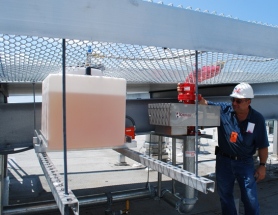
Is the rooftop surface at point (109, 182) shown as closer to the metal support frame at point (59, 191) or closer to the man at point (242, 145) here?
the man at point (242, 145)

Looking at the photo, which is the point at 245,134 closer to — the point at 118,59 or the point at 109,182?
the point at 118,59

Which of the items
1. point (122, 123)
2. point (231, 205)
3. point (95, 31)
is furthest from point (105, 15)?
point (231, 205)

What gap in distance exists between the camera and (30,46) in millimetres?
1355

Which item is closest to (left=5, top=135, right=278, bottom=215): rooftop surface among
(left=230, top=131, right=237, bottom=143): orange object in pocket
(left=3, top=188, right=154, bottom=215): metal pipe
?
(left=3, top=188, right=154, bottom=215): metal pipe

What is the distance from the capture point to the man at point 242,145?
2523 mm

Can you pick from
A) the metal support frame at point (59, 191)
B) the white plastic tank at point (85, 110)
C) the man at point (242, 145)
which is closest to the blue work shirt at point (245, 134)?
the man at point (242, 145)

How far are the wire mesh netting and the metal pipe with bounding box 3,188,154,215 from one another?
1.37 metres

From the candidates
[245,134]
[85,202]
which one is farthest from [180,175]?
[85,202]

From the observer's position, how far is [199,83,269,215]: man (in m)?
2.52

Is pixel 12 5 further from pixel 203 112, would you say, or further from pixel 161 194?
pixel 161 194

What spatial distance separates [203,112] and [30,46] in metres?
1.59

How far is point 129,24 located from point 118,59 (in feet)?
2.26

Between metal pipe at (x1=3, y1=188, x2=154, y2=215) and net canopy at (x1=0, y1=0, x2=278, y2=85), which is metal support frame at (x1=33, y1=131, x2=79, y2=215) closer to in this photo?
net canopy at (x1=0, y1=0, x2=278, y2=85)

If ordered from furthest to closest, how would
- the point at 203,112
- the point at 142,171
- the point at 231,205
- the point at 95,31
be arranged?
the point at 142,171 → the point at 231,205 → the point at 203,112 → the point at 95,31
